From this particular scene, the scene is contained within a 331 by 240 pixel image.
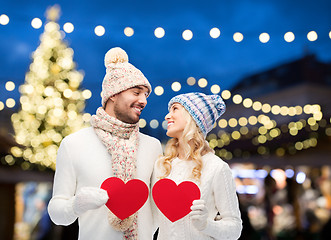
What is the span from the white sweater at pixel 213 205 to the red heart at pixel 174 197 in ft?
0.39

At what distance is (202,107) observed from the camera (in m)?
2.29

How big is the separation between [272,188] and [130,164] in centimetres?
738

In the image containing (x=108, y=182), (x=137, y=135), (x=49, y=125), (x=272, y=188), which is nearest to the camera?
(x=108, y=182)

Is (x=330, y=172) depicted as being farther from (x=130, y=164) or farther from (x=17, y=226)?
(x=130, y=164)

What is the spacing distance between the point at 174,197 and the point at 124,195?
248 millimetres

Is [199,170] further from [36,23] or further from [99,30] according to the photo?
[36,23]

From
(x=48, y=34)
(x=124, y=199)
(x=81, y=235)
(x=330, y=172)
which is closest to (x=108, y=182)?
(x=124, y=199)

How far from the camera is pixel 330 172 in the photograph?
9094 millimetres

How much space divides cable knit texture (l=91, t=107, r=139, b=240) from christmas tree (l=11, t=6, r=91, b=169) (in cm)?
485

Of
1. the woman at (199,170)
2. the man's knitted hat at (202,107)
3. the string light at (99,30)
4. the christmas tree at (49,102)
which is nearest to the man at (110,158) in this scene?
the woman at (199,170)

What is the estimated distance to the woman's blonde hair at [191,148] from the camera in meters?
2.22

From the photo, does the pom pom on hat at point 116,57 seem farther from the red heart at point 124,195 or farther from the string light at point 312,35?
the string light at point 312,35

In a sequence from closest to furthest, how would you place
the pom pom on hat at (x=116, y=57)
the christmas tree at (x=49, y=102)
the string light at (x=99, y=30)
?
1. the pom pom on hat at (x=116, y=57)
2. the string light at (x=99, y=30)
3. the christmas tree at (x=49, y=102)

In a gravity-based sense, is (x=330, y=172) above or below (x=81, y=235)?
above
